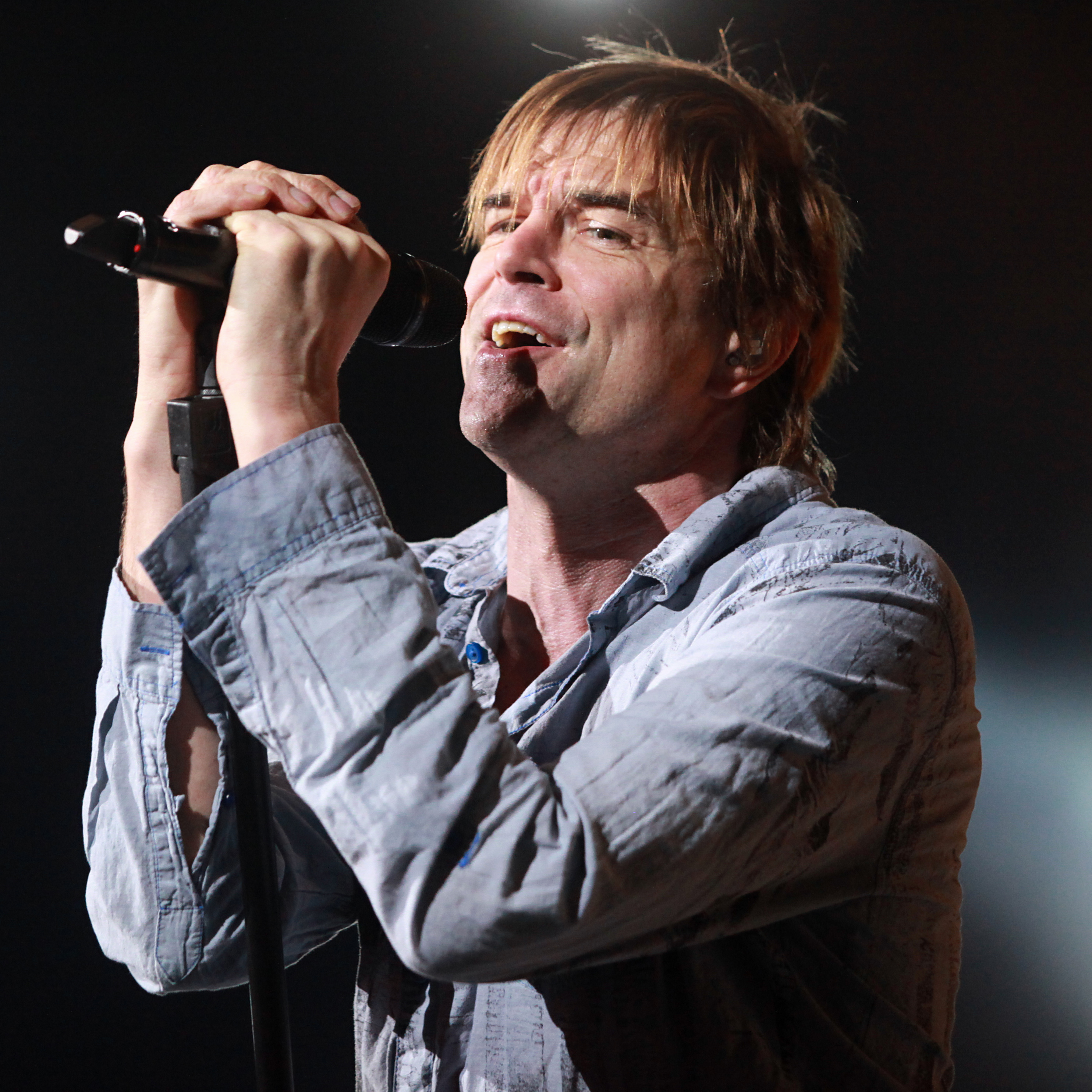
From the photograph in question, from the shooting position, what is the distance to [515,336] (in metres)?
1.29

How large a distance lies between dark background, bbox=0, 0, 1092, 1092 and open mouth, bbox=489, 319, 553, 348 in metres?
0.83

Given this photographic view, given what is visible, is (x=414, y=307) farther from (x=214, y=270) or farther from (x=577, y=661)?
(x=577, y=661)

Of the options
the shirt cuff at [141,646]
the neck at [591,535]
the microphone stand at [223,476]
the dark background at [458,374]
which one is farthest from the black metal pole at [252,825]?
the dark background at [458,374]

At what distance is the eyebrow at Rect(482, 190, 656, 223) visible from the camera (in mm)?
1333

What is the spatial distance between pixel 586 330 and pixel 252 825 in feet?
2.31

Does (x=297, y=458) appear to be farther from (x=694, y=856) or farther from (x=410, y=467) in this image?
(x=410, y=467)

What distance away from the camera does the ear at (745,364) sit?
4.67 ft

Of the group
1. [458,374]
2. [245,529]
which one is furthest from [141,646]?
[458,374]

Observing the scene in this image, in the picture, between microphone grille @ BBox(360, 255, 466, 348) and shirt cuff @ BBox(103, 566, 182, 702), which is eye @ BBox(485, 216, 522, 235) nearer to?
microphone grille @ BBox(360, 255, 466, 348)

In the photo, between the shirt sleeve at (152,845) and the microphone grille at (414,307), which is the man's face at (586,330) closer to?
the microphone grille at (414,307)

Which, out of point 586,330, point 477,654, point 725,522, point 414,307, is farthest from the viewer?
point 477,654

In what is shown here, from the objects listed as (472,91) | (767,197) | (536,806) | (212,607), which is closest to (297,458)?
(212,607)

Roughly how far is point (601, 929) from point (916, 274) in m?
1.71

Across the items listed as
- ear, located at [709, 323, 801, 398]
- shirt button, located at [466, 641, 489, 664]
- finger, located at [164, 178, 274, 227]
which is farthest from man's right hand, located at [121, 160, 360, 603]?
ear, located at [709, 323, 801, 398]
